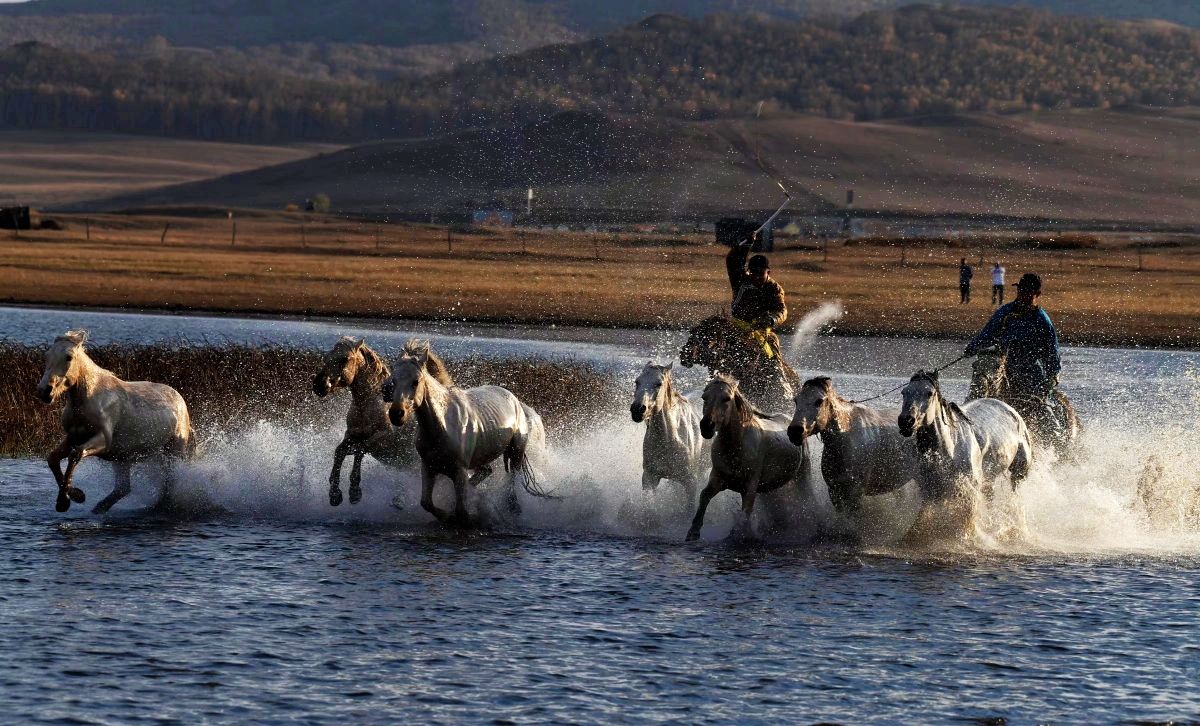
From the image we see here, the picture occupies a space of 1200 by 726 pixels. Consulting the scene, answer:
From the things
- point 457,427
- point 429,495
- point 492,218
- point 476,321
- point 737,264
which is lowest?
point 476,321

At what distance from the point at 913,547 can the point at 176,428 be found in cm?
726

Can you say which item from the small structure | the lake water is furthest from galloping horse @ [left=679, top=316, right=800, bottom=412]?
the small structure

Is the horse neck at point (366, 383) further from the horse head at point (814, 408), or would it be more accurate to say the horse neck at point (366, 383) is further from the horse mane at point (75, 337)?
the horse head at point (814, 408)

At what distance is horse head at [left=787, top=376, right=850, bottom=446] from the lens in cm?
1440

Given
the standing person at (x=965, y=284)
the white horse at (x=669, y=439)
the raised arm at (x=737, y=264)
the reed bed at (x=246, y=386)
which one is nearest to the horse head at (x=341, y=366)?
the white horse at (x=669, y=439)

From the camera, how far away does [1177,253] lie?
85438 millimetres

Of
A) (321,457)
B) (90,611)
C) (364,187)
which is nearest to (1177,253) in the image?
(321,457)

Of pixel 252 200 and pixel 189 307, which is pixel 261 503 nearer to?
pixel 189 307

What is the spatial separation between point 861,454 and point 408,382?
4120mm

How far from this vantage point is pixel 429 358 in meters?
16.3

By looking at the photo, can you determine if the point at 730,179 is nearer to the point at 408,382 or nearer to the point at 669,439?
the point at 669,439

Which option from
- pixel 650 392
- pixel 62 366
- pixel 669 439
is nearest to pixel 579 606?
pixel 650 392

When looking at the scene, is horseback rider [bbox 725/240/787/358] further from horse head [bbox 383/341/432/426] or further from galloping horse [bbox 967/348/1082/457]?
horse head [bbox 383/341/432/426]

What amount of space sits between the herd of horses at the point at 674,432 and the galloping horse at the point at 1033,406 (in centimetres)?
3
